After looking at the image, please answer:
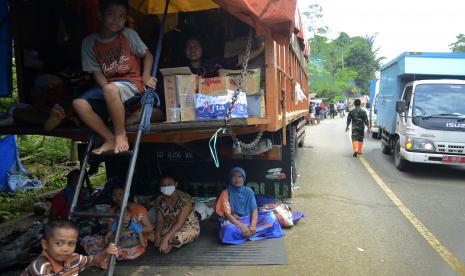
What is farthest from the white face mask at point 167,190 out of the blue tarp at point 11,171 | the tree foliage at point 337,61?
the tree foliage at point 337,61

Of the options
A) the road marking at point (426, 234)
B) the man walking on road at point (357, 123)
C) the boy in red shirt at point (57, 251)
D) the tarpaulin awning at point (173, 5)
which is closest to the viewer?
the boy in red shirt at point (57, 251)

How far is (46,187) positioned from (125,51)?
18.1 ft

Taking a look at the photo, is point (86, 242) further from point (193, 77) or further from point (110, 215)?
point (193, 77)

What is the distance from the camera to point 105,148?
131 inches

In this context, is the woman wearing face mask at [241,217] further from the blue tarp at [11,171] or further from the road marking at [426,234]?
the blue tarp at [11,171]

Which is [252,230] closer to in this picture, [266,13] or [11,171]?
A: [266,13]

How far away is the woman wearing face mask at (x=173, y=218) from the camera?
4418 millimetres

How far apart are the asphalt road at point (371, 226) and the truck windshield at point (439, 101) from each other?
128 centimetres

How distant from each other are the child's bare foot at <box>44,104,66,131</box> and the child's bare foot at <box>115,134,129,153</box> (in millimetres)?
644

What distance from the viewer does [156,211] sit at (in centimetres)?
466

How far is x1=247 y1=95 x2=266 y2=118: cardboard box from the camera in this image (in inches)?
158

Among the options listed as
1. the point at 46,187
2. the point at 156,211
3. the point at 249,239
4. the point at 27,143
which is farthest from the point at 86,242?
the point at 27,143

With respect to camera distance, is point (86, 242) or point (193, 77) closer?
point (193, 77)

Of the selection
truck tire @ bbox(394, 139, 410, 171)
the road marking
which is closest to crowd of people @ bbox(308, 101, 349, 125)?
truck tire @ bbox(394, 139, 410, 171)
